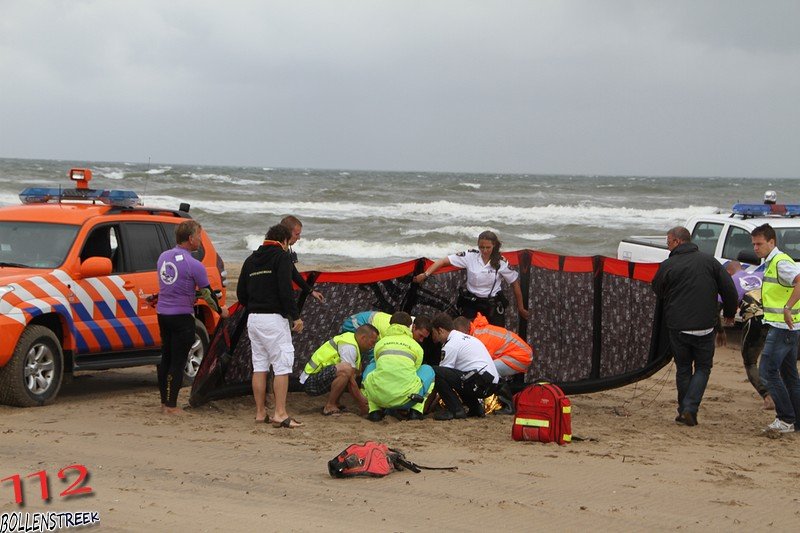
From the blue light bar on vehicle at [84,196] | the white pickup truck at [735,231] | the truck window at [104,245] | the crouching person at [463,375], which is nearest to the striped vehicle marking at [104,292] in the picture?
the truck window at [104,245]

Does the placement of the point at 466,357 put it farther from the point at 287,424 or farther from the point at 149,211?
the point at 149,211

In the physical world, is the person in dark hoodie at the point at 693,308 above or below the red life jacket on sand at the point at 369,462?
above

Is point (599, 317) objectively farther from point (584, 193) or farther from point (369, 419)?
point (584, 193)

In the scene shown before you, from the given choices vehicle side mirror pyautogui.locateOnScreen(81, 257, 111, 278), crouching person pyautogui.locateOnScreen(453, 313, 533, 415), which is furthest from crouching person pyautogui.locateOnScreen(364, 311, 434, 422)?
vehicle side mirror pyautogui.locateOnScreen(81, 257, 111, 278)

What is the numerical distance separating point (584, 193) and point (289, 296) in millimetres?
59990

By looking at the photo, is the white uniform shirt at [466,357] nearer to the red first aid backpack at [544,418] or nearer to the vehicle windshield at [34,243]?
the red first aid backpack at [544,418]

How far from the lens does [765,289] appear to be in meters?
8.55

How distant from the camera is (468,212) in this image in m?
45.2

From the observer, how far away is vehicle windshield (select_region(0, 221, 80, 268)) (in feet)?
30.3

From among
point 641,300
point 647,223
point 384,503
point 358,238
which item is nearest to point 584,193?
point 647,223

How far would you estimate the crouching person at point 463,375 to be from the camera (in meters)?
8.77

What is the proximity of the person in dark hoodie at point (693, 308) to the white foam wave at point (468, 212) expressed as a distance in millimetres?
29338

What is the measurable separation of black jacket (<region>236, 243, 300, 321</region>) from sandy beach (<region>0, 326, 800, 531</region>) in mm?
980

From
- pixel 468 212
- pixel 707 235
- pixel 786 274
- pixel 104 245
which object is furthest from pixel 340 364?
pixel 468 212
